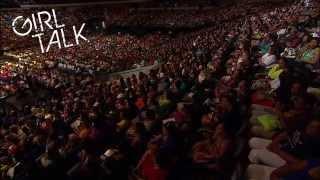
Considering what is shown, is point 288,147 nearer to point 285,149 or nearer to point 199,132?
point 285,149

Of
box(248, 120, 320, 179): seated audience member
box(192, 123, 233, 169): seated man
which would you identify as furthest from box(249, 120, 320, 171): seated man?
box(192, 123, 233, 169): seated man

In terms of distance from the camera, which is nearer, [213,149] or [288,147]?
[288,147]

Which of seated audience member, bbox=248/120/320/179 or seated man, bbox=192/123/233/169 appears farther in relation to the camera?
seated man, bbox=192/123/233/169

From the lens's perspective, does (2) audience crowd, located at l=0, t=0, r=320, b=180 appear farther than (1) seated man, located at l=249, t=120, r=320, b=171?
Yes

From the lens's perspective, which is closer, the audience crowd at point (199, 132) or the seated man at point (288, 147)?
the seated man at point (288, 147)

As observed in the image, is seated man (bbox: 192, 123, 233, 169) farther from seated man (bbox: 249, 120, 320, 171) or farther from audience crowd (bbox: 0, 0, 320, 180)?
seated man (bbox: 249, 120, 320, 171)

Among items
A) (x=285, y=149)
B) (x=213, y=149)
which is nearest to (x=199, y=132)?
(x=213, y=149)

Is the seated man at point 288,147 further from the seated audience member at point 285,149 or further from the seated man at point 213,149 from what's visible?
the seated man at point 213,149

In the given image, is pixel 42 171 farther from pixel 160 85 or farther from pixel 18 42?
pixel 18 42

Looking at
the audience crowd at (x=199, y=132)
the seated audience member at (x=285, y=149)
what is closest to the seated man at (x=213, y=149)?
the audience crowd at (x=199, y=132)

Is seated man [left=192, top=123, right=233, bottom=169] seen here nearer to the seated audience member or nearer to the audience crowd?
the audience crowd

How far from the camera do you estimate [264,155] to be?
5.72m

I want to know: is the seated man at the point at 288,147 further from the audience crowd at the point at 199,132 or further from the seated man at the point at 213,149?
the seated man at the point at 213,149

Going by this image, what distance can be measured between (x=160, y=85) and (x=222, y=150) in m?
5.13
